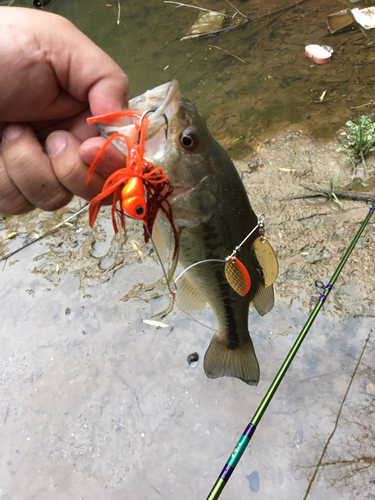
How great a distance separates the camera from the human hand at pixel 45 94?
1255 millimetres

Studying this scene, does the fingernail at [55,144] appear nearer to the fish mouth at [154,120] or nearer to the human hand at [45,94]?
the human hand at [45,94]

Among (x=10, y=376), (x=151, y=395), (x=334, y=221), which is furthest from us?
(x=334, y=221)

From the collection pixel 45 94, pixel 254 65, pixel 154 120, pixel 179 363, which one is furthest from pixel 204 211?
pixel 254 65

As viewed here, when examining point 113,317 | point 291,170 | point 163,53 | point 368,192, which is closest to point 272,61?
point 163,53

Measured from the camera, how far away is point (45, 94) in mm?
1370

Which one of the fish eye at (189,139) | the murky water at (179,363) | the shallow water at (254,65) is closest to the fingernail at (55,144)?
the fish eye at (189,139)

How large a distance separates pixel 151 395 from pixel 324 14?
5.95 metres

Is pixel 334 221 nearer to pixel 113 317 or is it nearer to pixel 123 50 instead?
pixel 113 317

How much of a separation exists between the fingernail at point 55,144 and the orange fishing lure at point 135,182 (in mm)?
256

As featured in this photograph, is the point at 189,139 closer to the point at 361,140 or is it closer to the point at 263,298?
the point at 263,298

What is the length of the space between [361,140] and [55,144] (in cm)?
301

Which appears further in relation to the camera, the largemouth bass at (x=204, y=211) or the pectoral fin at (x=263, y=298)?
the pectoral fin at (x=263, y=298)

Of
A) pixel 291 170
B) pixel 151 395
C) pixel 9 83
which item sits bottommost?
pixel 151 395

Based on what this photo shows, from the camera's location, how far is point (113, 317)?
115 inches
